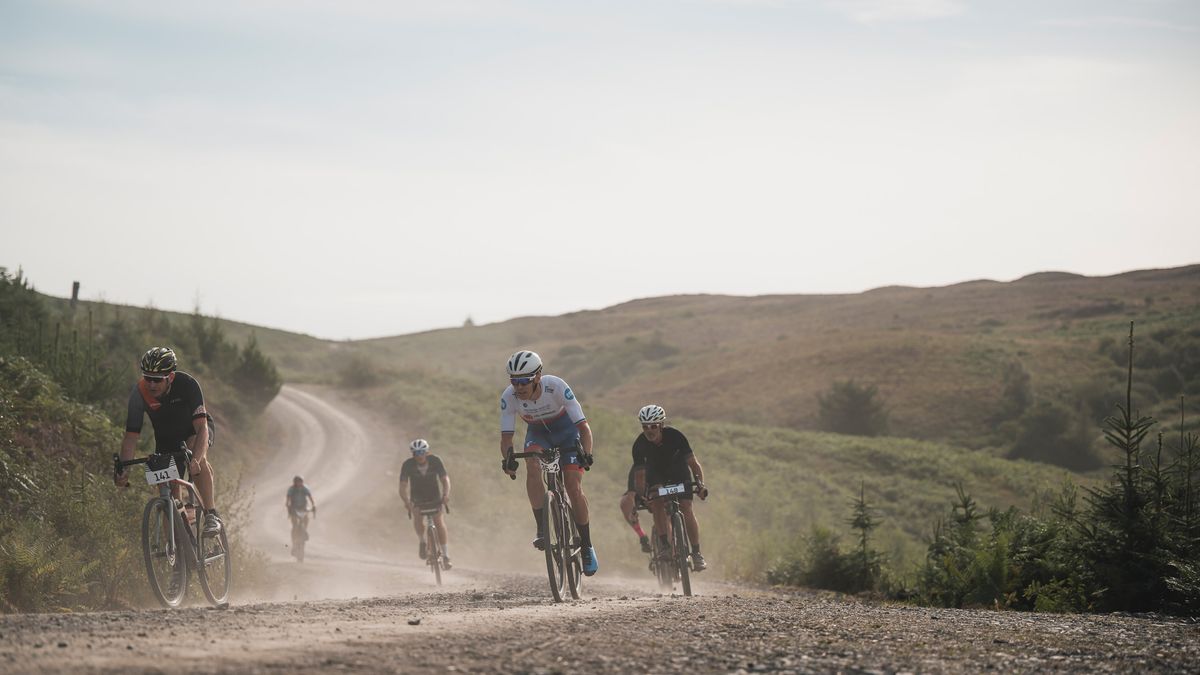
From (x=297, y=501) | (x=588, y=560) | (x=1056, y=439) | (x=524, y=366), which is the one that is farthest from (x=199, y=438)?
(x=1056, y=439)

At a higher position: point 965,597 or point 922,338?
point 922,338

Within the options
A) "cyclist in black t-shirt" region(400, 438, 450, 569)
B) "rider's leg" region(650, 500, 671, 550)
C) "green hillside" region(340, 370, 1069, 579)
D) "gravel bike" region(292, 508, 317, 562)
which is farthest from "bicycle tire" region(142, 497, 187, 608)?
"green hillside" region(340, 370, 1069, 579)

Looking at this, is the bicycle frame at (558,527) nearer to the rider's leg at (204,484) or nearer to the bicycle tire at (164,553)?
the rider's leg at (204,484)

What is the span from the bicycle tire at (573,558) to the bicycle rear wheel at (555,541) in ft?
0.25

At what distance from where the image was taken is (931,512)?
41938mm

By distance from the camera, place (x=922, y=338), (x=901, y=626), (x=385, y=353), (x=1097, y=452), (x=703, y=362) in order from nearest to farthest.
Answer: (x=901, y=626) < (x=1097, y=452) < (x=922, y=338) < (x=703, y=362) < (x=385, y=353)

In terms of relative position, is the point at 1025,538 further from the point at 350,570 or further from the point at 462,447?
the point at 462,447

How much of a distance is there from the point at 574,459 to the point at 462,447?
3092 cm

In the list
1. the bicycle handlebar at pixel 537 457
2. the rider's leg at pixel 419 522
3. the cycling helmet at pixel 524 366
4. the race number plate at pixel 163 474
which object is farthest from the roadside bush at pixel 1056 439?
the race number plate at pixel 163 474

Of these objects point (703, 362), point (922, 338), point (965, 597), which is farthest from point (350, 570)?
point (703, 362)

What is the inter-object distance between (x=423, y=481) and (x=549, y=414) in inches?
316

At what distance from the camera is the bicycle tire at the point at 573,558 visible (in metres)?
10.7

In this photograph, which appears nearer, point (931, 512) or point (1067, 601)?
point (1067, 601)

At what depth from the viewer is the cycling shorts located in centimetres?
1062
